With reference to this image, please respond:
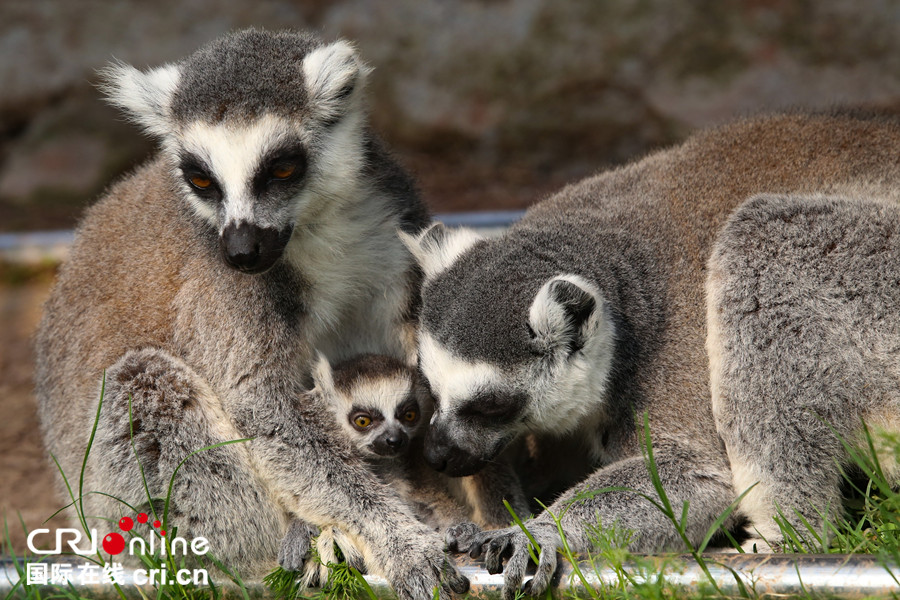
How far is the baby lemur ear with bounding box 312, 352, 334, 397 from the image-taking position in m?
4.82

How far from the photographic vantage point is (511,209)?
32.9 feet

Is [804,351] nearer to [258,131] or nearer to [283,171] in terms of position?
[283,171]

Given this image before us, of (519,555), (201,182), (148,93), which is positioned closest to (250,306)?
(201,182)

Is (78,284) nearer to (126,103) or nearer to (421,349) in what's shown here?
(126,103)

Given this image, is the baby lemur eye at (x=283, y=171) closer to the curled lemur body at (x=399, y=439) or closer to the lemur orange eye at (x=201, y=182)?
the lemur orange eye at (x=201, y=182)

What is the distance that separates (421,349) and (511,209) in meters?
5.55

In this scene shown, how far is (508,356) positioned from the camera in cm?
432

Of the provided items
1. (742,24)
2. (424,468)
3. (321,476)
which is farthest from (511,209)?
(321,476)

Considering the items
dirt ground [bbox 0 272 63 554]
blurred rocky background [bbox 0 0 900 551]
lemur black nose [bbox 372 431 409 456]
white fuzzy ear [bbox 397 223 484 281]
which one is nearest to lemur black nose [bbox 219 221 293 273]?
white fuzzy ear [bbox 397 223 484 281]

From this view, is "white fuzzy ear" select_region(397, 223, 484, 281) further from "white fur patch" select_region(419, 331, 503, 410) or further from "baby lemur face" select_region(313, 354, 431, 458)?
"baby lemur face" select_region(313, 354, 431, 458)

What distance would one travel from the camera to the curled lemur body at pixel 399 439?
190 inches

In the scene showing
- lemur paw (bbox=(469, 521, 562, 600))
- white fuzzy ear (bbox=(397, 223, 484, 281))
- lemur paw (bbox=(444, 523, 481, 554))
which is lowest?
lemur paw (bbox=(444, 523, 481, 554))

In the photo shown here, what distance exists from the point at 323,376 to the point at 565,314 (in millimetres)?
1416

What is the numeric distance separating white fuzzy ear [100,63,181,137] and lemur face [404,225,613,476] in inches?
72.8
